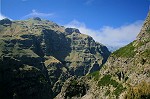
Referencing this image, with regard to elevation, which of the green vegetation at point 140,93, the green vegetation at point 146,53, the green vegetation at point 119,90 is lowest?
the green vegetation at point 140,93

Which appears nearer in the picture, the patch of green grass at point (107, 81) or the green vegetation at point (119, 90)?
the green vegetation at point (119, 90)

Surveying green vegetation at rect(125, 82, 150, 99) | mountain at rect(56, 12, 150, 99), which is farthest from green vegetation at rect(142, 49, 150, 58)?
green vegetation at rect(125, 82, 150, 99)

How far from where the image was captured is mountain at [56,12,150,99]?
120963mm

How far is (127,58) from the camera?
158 metres

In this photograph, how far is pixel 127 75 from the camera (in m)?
145

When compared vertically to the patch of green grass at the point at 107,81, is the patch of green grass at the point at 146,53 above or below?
above

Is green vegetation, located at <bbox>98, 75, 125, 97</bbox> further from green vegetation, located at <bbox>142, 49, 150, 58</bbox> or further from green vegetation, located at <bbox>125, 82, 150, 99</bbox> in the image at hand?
green vegetation, located at <bbox>125, 82, 150, 99</bbox>

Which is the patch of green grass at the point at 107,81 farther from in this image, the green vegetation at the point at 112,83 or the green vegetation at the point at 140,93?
the green vegetation at the point at 140,93

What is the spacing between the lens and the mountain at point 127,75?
397 ft

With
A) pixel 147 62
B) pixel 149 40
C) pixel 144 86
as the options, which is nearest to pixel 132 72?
pixel 147 62

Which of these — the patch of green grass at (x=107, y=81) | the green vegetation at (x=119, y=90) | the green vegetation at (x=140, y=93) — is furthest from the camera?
the patch of green grass at (x=107, y=81)

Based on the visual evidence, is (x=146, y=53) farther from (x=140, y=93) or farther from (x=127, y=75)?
(x=140, y=93)

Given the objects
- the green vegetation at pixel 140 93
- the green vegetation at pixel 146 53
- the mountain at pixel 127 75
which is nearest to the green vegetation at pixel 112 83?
the mountain at pixel 127 75

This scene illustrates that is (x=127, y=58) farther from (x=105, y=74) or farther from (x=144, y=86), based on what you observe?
(x=144, y=86)
